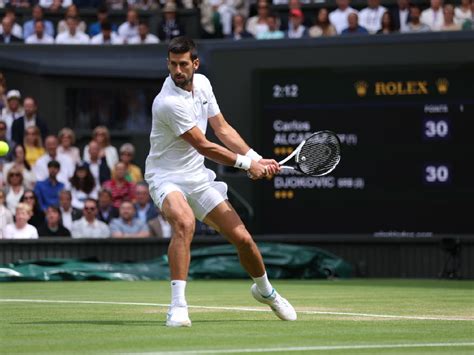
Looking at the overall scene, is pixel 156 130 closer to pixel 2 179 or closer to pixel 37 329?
pixel 37 329

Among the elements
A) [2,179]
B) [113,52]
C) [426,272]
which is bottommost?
[426,272]

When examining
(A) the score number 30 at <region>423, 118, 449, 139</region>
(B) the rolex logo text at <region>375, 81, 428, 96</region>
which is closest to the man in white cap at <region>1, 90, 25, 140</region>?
(B) the rolex logo text at <region>375, 81, 428, 96</region>

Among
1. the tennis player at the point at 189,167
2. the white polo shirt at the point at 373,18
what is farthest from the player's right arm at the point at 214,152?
the white polo shirt at the point at 373,18

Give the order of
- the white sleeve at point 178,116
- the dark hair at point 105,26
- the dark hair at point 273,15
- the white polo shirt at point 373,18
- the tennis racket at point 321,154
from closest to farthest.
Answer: the white sleeve at point 178,116, the tennis racket at point 321,154, the white polo shirt at point 373,18, the dark hair at point 273,15, the dark hair at point 105,26

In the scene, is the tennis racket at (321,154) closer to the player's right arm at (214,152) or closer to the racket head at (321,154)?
the racket head at (321,154)

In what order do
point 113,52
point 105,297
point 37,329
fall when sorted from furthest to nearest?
point 113,52 < point 105,297 < point 37,329

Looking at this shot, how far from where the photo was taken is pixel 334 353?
772cm

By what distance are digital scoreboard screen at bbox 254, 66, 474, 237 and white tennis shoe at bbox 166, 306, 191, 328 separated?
9.92 metres

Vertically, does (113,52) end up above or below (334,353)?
above

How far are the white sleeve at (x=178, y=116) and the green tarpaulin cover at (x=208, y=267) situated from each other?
9.33 metres

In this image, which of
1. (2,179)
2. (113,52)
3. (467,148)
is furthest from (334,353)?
(113,52)

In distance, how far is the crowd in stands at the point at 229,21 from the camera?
21047 mm

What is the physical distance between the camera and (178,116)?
10016mm

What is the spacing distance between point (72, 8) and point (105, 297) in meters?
9.96
